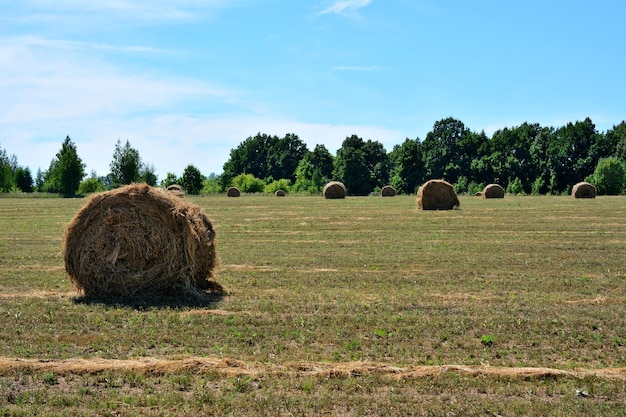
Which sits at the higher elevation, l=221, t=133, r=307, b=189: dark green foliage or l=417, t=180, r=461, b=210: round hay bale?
l=221, t=133, r=307, b=189: dark green foliage

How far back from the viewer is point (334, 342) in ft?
29.2

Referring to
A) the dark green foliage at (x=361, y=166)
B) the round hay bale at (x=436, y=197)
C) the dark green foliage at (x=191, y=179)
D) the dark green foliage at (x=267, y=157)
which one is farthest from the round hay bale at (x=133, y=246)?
the dark green foliage at (x=267, y=157)

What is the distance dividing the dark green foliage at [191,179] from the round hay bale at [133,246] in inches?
3805

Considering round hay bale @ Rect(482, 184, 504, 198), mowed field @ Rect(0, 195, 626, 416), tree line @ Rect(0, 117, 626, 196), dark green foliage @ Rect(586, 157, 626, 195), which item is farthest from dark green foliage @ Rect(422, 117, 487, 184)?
mowed field @ Rect(0, 195, 626, 416)

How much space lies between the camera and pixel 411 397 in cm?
673

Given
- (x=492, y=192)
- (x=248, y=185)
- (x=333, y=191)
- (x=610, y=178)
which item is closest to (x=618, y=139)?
(x=610, y=178)

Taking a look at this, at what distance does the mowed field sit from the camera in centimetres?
667

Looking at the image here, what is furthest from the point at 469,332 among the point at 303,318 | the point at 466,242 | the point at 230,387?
the point at 466,242

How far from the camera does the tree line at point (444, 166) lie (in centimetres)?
9794

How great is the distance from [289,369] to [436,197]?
1406 inches

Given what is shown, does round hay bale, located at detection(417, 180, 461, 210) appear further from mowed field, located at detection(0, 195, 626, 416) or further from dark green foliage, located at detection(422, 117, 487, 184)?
dark green foliage, located at detection(422, 117, 487, 184)

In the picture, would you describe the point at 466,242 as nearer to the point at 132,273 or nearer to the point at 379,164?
the point at 132,273

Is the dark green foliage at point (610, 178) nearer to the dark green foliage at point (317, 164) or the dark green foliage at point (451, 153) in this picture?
the dark green foliage at point (451, 153)

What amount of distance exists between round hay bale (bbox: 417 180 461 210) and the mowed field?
81.3ft
